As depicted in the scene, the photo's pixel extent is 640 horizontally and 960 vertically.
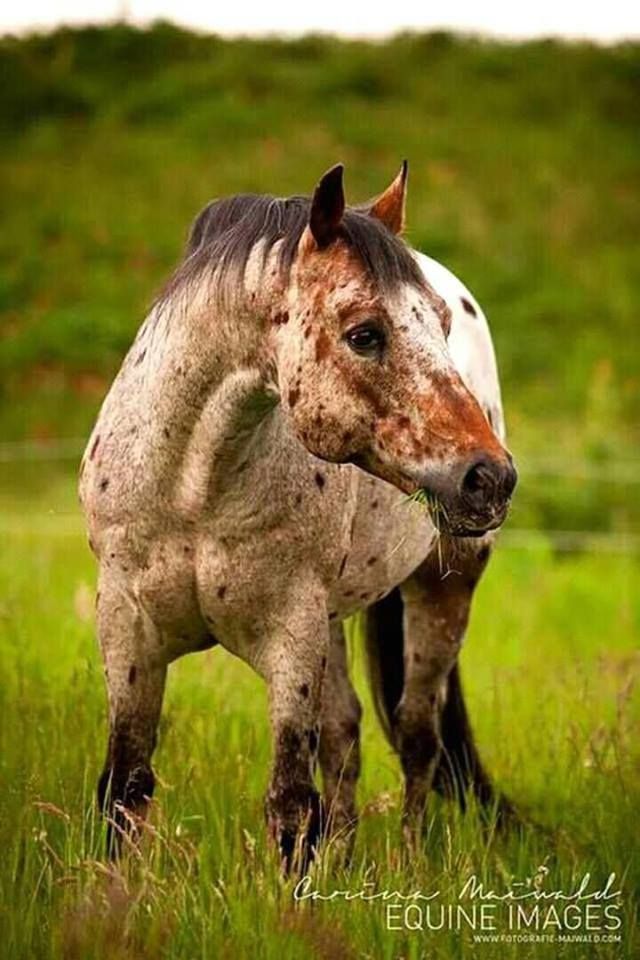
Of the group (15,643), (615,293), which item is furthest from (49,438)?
(15,643)

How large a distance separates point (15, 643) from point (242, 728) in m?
0.96

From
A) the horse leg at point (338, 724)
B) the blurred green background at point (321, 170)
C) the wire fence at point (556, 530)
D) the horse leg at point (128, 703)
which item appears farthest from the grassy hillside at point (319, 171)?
the horse leg at point (128, 703)

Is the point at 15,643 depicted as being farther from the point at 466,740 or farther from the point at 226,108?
the point at 226,108

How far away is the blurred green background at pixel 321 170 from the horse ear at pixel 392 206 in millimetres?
10580

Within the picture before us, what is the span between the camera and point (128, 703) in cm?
408

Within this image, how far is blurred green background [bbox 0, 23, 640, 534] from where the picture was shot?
17.0 metres

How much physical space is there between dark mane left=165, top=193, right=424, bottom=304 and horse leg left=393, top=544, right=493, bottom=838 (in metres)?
1.49

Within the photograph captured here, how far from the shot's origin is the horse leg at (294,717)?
12.8ft

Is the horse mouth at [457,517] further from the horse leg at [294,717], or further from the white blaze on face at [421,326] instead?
the horse leg at [294,717]

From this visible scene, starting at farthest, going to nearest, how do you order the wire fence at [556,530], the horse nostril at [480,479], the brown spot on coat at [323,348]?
the wire fence at [556,530], the brown spot on coat at [323,348], the horse nostril at [480,479]

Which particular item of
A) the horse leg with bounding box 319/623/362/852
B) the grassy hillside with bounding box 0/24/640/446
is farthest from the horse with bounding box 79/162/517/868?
the grassy hillside with bounding box 0/24/640/446

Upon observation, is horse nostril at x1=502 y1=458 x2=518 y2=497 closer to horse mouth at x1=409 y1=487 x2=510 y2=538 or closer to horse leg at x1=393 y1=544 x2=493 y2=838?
horse mouth at x1=409 y1=487 x2=510 y2=538

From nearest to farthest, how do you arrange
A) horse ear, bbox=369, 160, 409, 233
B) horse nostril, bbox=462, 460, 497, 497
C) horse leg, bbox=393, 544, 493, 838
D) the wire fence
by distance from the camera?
horse nostril, bbox=462, 460, 497, 497
horse ear, bbox=369, 160, 409, 233
horse leg, bbox=393, 544, 493, 838
the wire fence

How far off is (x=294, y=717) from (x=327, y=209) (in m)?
1.13
